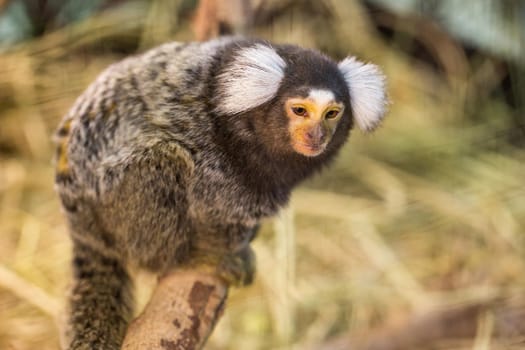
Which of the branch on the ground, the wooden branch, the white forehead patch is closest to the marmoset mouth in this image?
the white forehead patch

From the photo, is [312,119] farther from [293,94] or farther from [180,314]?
[180,314]

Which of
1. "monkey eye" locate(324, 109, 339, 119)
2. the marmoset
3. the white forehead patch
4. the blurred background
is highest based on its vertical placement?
the white forehead patch

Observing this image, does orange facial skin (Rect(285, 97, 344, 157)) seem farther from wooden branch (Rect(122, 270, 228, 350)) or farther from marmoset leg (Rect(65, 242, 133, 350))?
marmoset leg (Rect(65, 242, 133, 350))

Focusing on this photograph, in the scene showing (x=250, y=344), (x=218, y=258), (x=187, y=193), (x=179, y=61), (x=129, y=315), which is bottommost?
(x=250, y=344)

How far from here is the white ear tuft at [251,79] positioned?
1885 millimetres

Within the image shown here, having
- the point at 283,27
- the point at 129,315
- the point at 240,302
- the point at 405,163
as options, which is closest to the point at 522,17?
the point at 405,163

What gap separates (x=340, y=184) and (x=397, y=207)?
37 cm

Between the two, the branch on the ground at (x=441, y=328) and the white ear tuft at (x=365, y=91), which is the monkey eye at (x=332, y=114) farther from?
the branch on the ground at (x=441, y=328)

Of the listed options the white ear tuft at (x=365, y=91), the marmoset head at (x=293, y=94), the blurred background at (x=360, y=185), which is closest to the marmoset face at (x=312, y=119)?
the marmoset head at (x=293, y=94)

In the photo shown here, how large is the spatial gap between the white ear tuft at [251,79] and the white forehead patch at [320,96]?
110mm

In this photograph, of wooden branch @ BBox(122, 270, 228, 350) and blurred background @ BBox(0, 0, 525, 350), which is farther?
blurred background @ BBox(0, 0, 525, 350)

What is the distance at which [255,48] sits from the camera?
6.38ft

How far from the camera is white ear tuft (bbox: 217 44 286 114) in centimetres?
188

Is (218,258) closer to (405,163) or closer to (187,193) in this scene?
(187,193)
